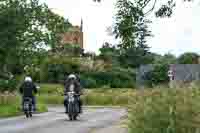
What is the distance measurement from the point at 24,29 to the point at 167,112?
2305 cm

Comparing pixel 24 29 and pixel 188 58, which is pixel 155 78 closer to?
pixel 24 29

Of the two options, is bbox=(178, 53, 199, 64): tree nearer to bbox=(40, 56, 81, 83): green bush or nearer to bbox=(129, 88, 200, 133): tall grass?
bbox=(40, 56, 81, 83): green bush

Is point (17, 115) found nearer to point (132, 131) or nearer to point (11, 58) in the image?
point (11, 58)

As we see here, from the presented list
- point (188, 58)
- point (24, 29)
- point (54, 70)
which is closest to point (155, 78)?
point (24, 29)

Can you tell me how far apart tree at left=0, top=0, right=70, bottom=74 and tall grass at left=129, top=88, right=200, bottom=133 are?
20.3 meters

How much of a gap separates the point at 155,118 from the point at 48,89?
1892 inches

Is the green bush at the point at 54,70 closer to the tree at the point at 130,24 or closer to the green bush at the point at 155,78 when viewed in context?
the green bush at the point at 155,78

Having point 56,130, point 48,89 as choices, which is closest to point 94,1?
point 56,130

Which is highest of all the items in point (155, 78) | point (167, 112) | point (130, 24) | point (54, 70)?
point (130, 24)

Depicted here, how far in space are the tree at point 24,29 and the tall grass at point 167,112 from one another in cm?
2032

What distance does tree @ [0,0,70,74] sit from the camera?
108 ft

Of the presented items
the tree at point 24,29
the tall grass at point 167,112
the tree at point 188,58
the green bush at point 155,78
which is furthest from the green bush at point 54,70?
the tall grass at point 167,112

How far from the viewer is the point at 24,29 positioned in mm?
33938

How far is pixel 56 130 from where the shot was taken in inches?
789
